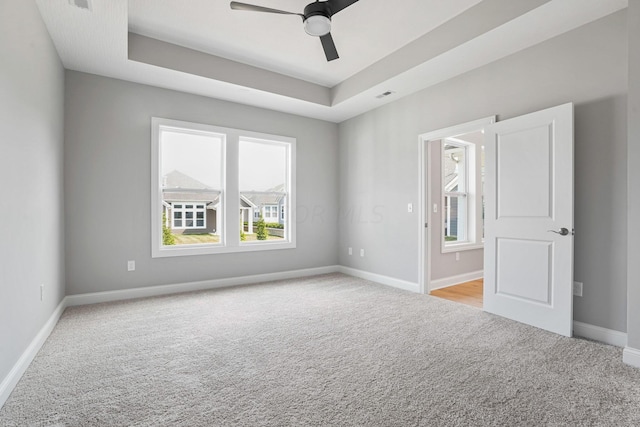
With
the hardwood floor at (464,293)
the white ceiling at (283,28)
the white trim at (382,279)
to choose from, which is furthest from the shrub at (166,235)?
the hardwood floor at (464,293)

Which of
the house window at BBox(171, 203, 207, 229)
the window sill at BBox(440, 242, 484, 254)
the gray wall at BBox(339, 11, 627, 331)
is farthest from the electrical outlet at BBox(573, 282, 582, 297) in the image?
the house window at BBox(171, 203, 207, 229)

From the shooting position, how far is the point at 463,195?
5.28 metres

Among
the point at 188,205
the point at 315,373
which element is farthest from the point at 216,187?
the point at 315,373

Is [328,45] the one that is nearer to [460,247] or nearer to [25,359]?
[25,359]

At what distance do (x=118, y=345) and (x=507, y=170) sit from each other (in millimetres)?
3821

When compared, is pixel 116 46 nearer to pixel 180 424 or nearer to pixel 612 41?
pixel 180 424

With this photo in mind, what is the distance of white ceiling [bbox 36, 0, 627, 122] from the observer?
2684 millimetres

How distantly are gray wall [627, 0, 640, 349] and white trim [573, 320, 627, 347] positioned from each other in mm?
409

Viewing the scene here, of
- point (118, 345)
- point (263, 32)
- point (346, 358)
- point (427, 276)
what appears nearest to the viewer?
point (346, 358)

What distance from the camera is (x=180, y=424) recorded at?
1.61 meters

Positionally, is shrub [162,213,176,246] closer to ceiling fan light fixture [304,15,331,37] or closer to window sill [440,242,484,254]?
ceiling fan light fixture [304,15,331,37]

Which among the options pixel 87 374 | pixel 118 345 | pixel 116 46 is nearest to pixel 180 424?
pixel 87 374

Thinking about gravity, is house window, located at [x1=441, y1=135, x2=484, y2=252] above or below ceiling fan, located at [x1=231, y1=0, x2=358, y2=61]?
below

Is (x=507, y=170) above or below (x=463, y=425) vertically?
above
